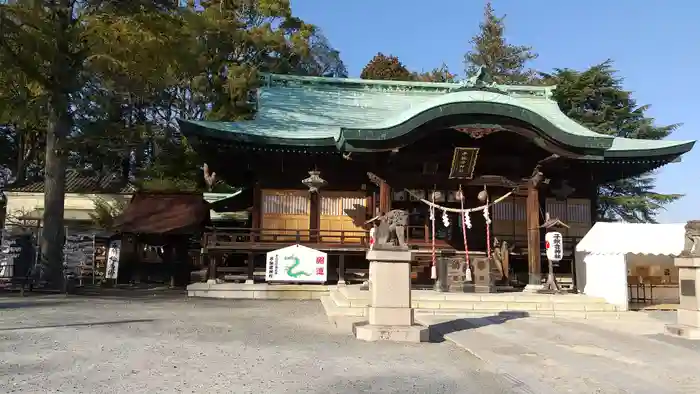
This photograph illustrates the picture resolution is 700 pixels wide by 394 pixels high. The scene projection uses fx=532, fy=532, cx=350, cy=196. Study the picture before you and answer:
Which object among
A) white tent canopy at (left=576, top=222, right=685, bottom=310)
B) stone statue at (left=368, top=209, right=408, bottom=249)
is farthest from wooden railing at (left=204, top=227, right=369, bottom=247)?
stone statue at (left=368, top=209, right=408, bottom=249)

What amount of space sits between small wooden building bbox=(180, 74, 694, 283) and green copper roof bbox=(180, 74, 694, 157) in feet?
0.16

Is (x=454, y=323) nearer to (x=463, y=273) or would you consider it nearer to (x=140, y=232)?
(x=463, y=273)

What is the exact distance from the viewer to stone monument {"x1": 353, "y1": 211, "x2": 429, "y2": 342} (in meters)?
8.70

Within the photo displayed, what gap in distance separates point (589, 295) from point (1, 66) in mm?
16965

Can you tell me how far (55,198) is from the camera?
16.3 meters

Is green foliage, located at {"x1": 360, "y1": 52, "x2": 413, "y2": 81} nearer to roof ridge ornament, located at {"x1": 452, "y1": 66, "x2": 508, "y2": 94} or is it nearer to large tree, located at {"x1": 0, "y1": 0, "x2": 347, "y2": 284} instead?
large tree, located at {"x1": 0, "y1": 0, "x2": 347, "y2": 284}

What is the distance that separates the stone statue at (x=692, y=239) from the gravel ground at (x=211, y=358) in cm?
519

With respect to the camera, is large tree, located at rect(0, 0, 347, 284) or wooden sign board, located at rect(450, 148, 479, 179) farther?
wooden sign board, located at rect(450, 148, 479, 179)

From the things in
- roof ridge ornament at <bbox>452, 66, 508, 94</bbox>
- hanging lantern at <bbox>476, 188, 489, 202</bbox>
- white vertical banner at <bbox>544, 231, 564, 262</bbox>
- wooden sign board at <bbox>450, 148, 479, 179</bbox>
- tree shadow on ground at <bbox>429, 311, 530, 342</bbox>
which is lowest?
tree shadow on ground at <bbox>429, 311, 530, 342</bbox>

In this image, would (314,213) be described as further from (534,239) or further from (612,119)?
(612,119)

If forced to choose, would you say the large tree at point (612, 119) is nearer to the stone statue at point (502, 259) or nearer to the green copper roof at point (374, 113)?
the green copper roof at point (374, 113)

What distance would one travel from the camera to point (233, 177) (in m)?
19.8

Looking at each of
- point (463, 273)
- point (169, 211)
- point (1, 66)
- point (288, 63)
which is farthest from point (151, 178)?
point (463, 273)

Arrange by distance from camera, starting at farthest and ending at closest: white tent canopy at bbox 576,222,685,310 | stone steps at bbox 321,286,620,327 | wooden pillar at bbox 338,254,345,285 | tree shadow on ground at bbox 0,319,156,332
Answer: wooden pillar at bbox 338,254,345,285 → white tent canopy at bbox 576,222,685,310 → stone steps at bbox 321,286,620,327 → tree shadow on ground at bbox 0,319,156,332
